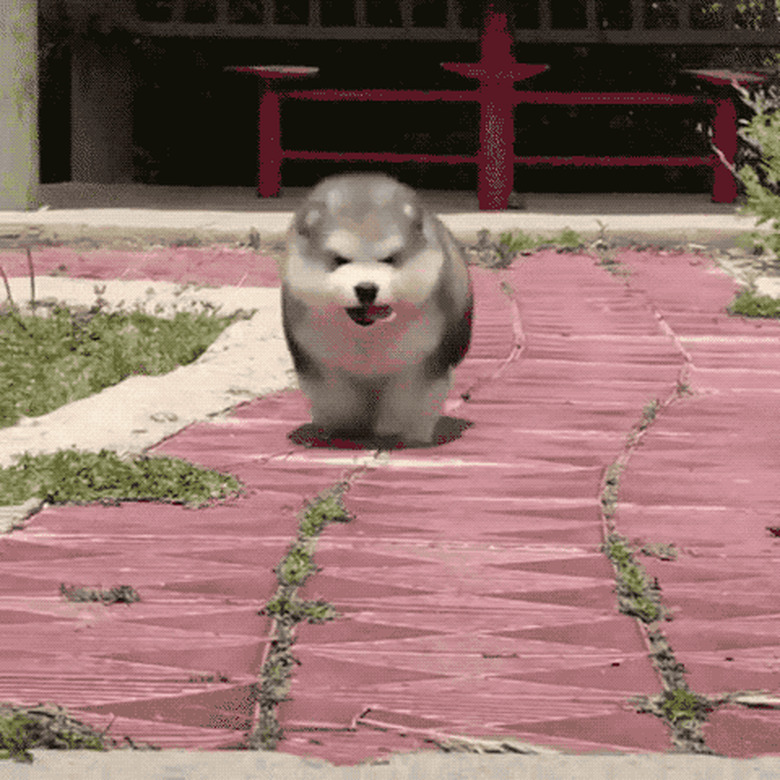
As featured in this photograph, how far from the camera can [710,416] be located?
5.45 metres

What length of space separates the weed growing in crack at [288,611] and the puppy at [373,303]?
1.66 feet

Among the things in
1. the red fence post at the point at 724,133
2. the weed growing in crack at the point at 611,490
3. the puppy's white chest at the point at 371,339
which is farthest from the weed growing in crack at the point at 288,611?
the red fence post at the point at 724,133

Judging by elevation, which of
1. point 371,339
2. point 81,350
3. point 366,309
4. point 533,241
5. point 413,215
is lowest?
point 81,350

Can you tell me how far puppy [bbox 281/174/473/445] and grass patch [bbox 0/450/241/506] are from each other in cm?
55

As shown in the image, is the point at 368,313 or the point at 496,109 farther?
the point at 496,109

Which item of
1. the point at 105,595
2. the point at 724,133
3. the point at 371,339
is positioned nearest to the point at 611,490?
the point at 371,339

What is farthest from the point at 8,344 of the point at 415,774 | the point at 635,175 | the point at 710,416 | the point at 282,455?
the point at 635,175

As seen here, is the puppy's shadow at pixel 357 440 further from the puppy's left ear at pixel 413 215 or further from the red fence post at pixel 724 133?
the red fence post at pixel 724 133

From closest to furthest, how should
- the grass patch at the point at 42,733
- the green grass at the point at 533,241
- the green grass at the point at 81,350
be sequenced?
the grass patch at the point at 42,733 → the green grass at the point at 81,350 → the green grass at the point at 533,241

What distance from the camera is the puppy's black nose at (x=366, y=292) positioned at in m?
4.31

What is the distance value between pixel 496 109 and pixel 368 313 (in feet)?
24.9

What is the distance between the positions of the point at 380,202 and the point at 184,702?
2.12 m

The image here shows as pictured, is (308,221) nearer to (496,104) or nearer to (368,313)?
(368,313)

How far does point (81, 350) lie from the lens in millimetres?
6785
